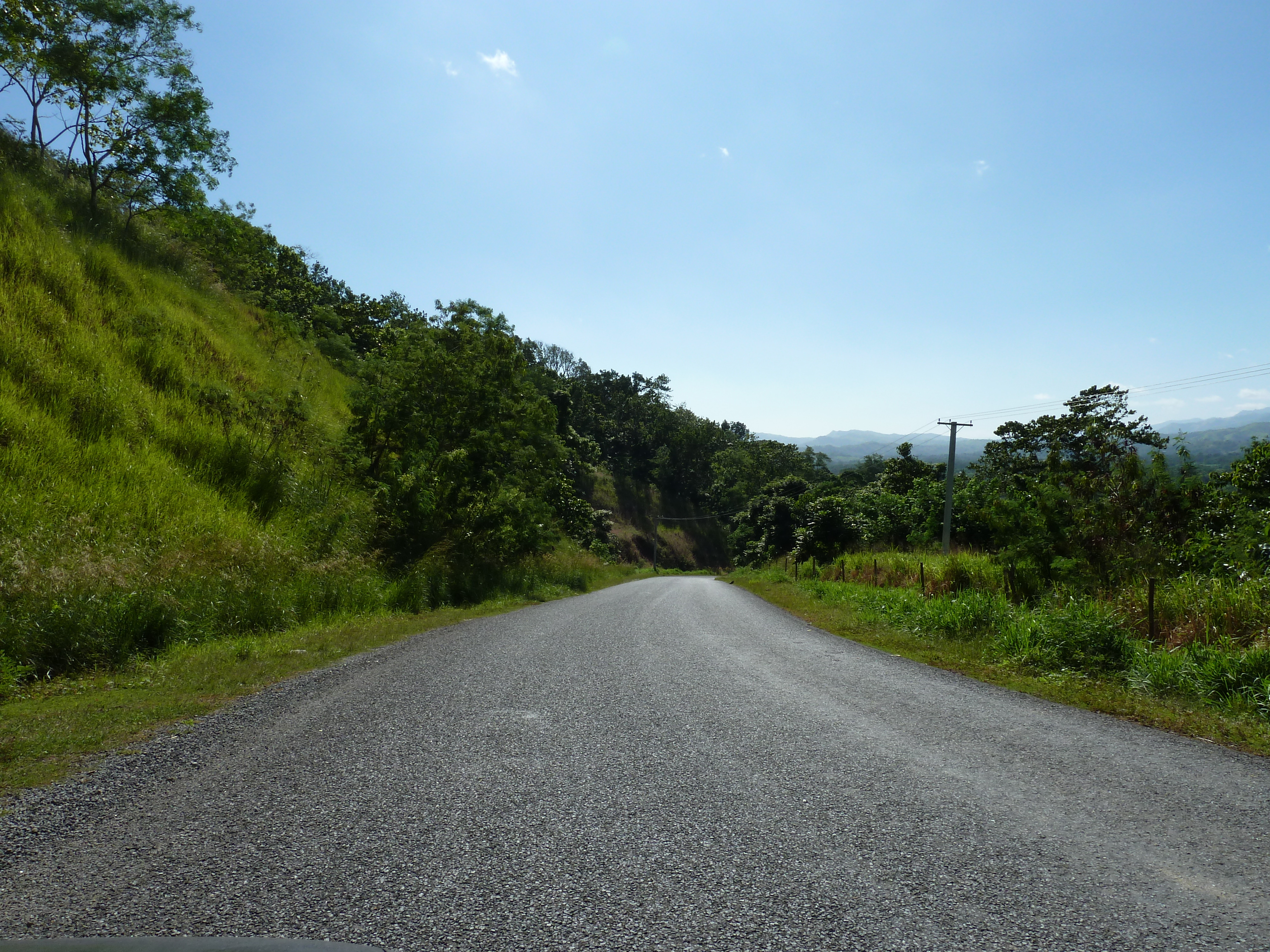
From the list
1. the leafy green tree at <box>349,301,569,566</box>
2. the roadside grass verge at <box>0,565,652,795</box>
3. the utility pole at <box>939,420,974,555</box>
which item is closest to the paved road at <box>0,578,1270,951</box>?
the roadside grass verge at <box>0,565,652,795</box>

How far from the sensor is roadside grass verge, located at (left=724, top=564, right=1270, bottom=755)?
6035 mm

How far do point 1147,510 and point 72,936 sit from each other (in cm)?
1451

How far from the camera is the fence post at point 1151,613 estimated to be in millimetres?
8422

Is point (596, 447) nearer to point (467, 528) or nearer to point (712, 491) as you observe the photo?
point (712, 491)

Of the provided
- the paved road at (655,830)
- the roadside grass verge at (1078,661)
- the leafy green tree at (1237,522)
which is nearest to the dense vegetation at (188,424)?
the paved road at (655,830)

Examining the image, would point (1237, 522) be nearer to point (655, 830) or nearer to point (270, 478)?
point (655, 830)

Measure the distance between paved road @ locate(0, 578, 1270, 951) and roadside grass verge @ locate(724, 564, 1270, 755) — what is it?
73cm

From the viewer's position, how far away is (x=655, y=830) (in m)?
3.47

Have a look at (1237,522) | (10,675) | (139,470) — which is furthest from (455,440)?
(1237,522)

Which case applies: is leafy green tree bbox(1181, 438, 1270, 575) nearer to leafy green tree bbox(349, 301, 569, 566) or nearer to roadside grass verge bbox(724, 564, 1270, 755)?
roadside grass verge bbox(724, 564, 1270, 755)

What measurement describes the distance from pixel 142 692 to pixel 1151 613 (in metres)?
11.8

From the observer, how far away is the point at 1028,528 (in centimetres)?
1174

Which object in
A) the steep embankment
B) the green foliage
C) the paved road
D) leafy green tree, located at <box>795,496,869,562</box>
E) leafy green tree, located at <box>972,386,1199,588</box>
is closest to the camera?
the paved road

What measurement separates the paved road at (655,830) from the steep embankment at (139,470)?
380 centimetres
